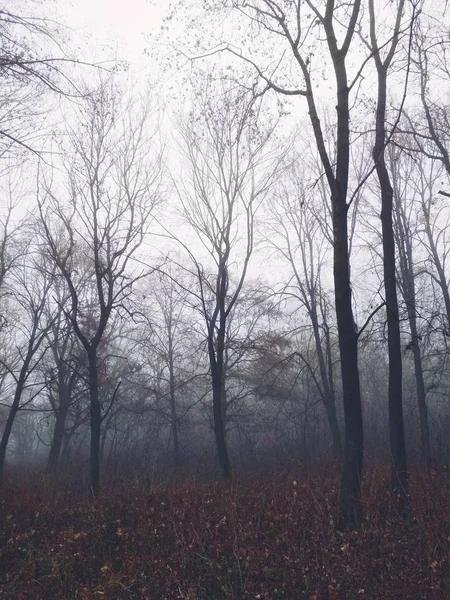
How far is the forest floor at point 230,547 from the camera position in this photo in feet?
17.3

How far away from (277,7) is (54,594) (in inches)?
343

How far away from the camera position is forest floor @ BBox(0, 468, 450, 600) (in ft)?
17.3

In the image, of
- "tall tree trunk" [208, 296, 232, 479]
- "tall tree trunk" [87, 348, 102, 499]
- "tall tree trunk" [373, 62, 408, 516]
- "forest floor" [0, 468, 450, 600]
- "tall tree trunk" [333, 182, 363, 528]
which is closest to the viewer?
"forest floor" [0, 468, 450, 600]

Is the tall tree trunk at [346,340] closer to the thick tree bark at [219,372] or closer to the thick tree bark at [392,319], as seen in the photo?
the thick tree bark at [392,319]

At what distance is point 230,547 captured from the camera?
6219mm

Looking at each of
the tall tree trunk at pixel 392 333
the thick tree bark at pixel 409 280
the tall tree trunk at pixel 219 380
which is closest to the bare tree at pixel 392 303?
the tall tree trunk at pixel 392 333

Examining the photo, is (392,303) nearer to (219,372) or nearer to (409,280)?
(219,372)

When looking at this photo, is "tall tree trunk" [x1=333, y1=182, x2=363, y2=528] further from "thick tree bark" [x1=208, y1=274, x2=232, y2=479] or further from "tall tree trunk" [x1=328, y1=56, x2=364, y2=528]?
"thick tree bark" [x1=208, y1=274, x2=232, y2=479]

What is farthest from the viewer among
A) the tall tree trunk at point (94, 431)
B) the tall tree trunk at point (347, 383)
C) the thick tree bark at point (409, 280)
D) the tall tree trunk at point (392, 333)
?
the thick tree bark at point (409, 280)

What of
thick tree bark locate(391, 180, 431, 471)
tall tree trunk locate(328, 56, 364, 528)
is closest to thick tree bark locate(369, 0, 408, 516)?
tall tree trunk locate(328, 56, 364, 528)

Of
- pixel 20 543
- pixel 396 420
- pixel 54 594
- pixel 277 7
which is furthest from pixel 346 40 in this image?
pixel 20 543

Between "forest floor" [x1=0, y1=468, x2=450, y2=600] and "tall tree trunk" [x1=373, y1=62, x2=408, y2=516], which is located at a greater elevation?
"tall tree trunk" [x1=373, y1=62, x2=408, y2=516]

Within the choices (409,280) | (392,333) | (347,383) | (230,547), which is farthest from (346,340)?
(409,280)

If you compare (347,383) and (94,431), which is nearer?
(347,383)
